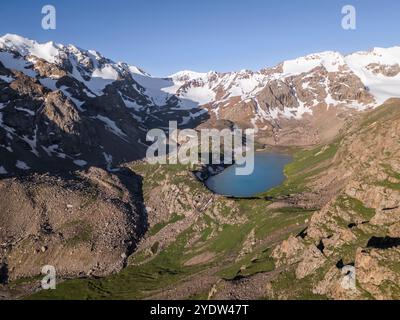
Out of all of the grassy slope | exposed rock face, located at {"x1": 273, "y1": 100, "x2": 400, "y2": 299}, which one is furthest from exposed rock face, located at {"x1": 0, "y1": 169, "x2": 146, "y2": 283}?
exposed rock face, located at {"x1": 273, "y1": 100, "x2": 400, "y2": 299}

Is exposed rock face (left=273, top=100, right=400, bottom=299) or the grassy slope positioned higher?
exposed rock face (left=273, top=100, right=400, bottom=299)

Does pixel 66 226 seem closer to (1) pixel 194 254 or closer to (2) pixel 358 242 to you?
(1) pixel 194 254

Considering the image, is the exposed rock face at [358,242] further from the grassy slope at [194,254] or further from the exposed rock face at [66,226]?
the exposed rock face at [66,226]

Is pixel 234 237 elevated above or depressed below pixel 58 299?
above

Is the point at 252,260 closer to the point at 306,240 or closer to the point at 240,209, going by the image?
the point at 306,240

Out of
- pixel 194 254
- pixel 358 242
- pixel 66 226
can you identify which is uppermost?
pixel 358 242

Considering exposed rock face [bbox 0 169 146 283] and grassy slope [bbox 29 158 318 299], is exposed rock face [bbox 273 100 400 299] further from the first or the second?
exposed rock face [bbox 0 169 146 283]

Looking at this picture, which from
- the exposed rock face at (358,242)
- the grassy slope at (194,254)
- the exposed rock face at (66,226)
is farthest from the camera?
the exposed rock face at (66,226)

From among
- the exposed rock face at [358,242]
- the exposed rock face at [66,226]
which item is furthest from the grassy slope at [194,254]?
the exposed rock face at [358,242]

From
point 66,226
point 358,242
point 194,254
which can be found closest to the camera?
point 358,242

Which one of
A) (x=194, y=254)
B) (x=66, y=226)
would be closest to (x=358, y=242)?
(x=194, y=254)
